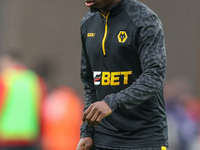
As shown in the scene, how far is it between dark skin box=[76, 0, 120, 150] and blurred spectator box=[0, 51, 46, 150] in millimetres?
3296

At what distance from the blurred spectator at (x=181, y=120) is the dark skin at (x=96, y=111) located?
478cm

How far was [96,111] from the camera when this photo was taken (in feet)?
9.36

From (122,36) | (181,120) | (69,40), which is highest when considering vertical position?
(122,36)

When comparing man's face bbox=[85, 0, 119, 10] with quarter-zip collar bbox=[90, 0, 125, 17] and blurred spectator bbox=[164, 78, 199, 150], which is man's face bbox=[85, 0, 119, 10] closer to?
quarter-zip collar bbox=[90, 0, 125, 17]

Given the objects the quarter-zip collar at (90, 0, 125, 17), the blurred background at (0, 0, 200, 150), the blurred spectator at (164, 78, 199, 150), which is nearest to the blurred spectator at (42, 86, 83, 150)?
the blurred background at (0, 0, 200, 150)

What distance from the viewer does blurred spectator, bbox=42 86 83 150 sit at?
7477 millimetres

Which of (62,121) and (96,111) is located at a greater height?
(96,111)

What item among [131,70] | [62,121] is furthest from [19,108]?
[131,70]

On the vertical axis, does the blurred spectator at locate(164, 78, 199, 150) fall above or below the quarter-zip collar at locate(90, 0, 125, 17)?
below

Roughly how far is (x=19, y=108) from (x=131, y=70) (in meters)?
3.72

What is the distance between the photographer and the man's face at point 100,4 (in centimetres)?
328

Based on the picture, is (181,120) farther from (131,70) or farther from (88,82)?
(131,70)

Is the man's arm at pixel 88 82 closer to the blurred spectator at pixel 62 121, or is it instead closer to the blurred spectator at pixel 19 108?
the blurred spectator at pixel 19 108

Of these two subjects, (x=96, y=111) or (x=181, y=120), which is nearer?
(x=96, y=111)
